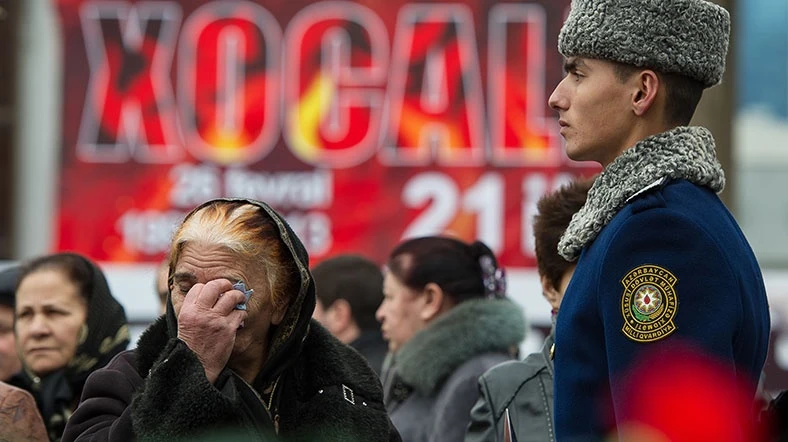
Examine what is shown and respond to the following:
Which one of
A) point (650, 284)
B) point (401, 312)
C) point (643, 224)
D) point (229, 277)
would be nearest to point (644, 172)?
point (643, 224)

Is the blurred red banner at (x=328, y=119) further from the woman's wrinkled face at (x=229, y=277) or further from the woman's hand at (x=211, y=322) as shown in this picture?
the woman's hand at (x=211, y=322)

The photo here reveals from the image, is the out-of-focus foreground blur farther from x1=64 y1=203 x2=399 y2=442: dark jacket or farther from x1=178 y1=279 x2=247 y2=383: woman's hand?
x1=178 y1=279 x2=247 y2=383: woman's hand

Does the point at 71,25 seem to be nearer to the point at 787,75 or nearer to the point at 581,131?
the point at 787,75

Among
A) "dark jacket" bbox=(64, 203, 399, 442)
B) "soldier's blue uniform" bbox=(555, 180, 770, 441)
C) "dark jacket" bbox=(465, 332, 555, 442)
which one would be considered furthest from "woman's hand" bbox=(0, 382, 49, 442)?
"soldier's blue uniform" bbox=(555, 180, 770, 441)

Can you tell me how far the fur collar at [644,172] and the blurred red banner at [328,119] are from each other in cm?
798

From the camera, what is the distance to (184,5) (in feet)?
36.5

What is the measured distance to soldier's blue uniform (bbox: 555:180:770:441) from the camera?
267 centimetres

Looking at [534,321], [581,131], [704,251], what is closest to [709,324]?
[704,251]

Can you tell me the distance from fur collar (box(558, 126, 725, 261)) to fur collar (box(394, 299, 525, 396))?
226 centimetres

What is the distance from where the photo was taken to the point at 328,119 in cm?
1098

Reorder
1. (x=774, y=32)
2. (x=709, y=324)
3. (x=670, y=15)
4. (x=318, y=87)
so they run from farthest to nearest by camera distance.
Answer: (x=774, y=32) < (x=318, y=87) < (x=670, y=15) < (x=709, y=324)

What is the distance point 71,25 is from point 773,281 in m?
5.59

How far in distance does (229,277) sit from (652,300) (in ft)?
3.02

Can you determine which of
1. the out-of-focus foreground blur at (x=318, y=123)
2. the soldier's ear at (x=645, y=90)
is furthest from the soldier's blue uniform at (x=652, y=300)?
the out-of-focus foreground blur at (x=318, y=123)
